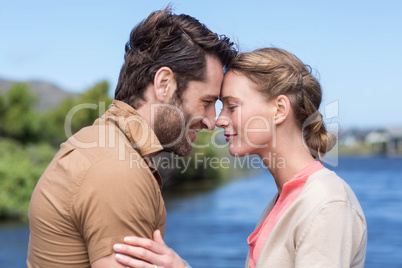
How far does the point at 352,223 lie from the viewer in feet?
6.24

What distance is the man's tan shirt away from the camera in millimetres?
1843

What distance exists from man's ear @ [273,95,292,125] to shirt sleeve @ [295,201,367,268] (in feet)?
1.95

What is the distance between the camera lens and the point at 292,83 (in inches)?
94.3

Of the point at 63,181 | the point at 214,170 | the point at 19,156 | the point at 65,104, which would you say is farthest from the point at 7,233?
the point at 214,170

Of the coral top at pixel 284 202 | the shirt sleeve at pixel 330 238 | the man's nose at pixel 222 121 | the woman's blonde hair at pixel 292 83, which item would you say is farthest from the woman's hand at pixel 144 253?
the woman's blonde hair at pixel 292 83

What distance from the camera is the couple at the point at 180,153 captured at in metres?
1.87

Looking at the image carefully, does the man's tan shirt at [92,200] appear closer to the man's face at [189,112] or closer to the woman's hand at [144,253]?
the woman's hand at [144,253]

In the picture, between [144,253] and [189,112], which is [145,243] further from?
[189,112]

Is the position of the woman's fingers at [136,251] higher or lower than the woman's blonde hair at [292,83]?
lower

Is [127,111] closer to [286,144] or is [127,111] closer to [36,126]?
[286,144]

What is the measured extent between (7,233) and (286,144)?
14.8m

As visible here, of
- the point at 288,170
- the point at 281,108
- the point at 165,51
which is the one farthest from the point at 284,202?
the point at 165,51

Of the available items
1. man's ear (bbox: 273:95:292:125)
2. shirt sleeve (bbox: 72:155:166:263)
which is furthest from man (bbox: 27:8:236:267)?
man's ear (bbox: 273:95:292:125)

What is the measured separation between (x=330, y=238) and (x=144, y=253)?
745 mm
